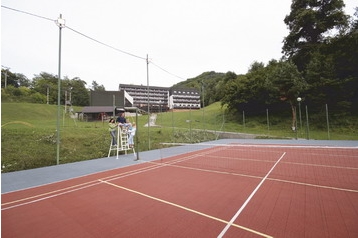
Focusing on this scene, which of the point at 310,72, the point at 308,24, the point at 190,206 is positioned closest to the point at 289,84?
the point at 310,72

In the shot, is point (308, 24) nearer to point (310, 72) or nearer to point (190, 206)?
point (310, 72)

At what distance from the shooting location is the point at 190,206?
4.68 metres

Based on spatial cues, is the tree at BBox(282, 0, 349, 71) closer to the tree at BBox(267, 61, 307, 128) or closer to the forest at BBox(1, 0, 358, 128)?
the forest at BBox(1, 0, 358, 128)

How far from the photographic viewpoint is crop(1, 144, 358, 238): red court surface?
3.70 metres

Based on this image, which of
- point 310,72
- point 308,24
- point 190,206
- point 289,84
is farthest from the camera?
point 308,24

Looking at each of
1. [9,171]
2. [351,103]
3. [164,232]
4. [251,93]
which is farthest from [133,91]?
[164,232]

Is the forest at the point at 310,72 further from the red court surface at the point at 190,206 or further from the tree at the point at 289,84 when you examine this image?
the red court surface at the point at 190,206

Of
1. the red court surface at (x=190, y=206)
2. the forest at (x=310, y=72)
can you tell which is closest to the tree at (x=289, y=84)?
the forest at (x=310, y=72)

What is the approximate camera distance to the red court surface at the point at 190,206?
3.70 metres

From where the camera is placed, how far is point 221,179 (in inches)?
270

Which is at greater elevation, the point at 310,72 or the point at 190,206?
the point at 310,72

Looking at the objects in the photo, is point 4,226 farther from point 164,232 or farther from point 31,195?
point 164,232

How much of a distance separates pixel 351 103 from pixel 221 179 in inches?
1130

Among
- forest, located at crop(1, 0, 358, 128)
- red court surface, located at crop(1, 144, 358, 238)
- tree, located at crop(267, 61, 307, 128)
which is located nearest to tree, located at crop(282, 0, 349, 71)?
forest, located at crop(1, 0, 358, 128)
